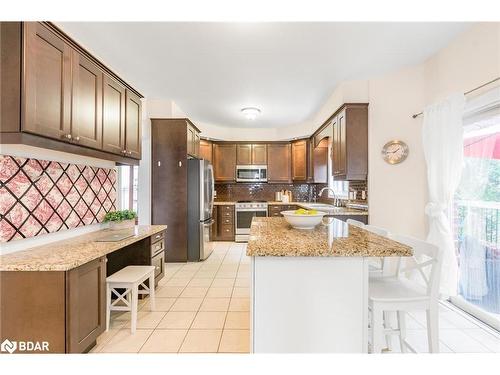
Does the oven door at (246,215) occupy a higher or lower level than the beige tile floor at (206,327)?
higher

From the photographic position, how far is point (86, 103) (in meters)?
2.05

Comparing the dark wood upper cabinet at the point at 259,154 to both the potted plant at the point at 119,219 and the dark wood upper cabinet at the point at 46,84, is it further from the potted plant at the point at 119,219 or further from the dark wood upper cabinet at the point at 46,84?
the dark wood upper cabinet at the point at 46,84

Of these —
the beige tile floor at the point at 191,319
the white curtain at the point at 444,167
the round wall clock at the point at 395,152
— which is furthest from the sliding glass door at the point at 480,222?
the beige tile floor at the point at 191,319

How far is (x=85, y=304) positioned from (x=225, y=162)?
4.48m

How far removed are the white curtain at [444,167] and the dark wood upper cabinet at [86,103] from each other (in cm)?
327

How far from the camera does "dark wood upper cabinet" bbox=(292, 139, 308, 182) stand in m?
5.71

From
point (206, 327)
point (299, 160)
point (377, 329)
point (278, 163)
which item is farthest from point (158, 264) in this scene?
point (299, 160)

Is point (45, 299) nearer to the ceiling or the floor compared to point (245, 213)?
nearer to the floor

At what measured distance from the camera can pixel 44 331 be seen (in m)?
1.56

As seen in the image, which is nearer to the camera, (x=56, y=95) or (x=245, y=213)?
(x=56, y=95)

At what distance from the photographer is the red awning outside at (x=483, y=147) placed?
232 cm

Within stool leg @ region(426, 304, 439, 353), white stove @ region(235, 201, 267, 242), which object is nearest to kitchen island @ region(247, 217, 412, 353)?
stool leg @ region(426, 304, 439, 353)

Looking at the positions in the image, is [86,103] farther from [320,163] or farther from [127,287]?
[320,163]
